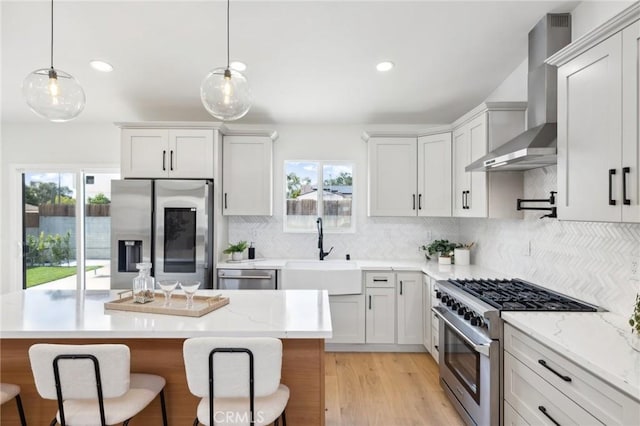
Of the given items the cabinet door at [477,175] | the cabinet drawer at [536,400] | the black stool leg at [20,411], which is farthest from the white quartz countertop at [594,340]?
the black stool leg at [20,411]

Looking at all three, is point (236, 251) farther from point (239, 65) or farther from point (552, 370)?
point (552, 370)

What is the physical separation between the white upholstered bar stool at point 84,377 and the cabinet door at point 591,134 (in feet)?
7.56

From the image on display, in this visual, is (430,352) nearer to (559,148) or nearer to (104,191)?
(559,148)

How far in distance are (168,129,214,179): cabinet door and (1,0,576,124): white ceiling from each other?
40 centimetres

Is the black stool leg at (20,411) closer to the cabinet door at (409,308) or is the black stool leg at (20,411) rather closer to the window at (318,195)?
the window at (318,195)

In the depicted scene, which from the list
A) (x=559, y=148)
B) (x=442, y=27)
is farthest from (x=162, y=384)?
(x=442, y=27)

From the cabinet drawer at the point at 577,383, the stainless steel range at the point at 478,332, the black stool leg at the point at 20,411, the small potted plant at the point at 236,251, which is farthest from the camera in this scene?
the small potted plant at the point at 236,251

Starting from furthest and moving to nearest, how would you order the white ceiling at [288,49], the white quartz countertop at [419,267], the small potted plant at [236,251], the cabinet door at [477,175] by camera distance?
the small potted plant at [236,251]
the white quartz countertop at [419,267]
the cabinet door at [477,175]
the white ceiling at [288,49]

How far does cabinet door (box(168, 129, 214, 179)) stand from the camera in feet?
11.9

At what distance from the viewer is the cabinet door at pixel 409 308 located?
3570 millimetres

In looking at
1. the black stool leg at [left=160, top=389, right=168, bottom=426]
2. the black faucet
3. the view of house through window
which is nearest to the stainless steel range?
the black faucet

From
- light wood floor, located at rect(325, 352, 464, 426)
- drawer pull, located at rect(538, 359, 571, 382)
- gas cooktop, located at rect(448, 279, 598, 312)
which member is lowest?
light wood floor, located at rect(325, 352, 464, 426)

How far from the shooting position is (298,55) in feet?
9.39

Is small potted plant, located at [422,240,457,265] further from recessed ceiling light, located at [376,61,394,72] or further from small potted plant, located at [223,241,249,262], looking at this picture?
small potted plant, located at [223,241,249,262]
